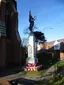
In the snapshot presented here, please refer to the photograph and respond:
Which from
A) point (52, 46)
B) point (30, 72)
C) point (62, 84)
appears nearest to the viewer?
point (62, 84)

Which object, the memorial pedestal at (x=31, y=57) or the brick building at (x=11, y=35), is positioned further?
the brick building at (x=11, y=35)

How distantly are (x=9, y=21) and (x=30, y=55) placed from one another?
12753mm

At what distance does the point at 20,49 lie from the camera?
50.9 m

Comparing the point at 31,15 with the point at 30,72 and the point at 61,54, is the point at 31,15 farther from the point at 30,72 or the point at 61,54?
the point at 61,54

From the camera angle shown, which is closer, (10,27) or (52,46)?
(10,27)

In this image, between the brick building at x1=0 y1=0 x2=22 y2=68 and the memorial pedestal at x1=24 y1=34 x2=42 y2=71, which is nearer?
the memorial pedestal at x1=24 y1=34 x2=42 y2=71

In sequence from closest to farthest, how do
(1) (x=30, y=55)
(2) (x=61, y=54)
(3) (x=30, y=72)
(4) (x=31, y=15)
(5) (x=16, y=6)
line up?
(3) (x=30, y=72) < (1) (x=30, y=55) < (4) (x=31, y=15) < (5) (x=16, y=6) < (2) (x=61, y=54)

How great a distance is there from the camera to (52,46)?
7594 centimetres

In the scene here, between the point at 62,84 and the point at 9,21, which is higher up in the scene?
the point at 9,21

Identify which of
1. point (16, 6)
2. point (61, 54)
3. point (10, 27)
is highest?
point (16, 6)

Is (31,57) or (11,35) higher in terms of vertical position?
(11,35)

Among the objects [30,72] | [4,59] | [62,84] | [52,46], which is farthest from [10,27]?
[62,84]

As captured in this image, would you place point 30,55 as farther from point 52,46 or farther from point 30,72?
point 52,46

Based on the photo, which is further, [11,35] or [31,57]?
[11,35]
